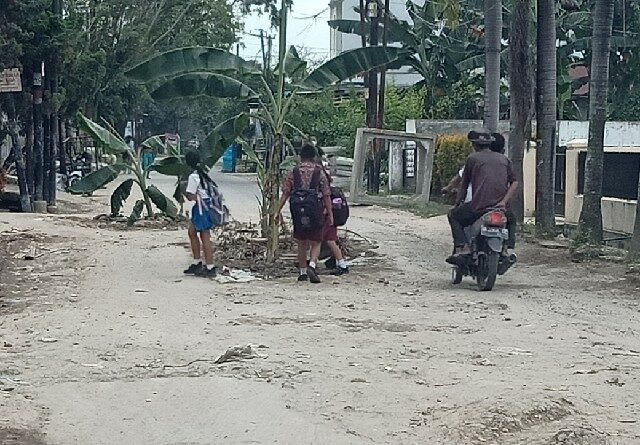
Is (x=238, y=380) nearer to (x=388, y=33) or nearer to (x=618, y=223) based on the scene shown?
(x=618, y=223)

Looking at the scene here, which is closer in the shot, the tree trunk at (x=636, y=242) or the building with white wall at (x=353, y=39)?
the tree trunk at (x=636, y=242)

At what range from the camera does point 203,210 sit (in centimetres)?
1448

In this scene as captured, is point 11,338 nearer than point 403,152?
Yes

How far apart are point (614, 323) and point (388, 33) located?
24.4 meters

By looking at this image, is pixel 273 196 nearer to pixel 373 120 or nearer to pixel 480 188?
pixel 480 188

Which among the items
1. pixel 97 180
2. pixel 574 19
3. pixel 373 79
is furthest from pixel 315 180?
pixel 574 19

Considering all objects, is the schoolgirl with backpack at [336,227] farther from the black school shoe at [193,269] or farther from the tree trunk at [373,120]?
the tree trunk at [373,120]

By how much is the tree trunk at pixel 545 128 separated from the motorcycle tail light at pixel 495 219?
259 inches

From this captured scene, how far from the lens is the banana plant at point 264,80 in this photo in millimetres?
15961

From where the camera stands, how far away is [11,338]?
34.0 feet

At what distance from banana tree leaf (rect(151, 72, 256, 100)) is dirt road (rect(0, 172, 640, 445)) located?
8.99 ft

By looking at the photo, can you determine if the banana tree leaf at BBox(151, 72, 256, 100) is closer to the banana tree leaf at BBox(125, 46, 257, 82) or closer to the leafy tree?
the banana tree leaf at BBox(125, 46, 257, 82)

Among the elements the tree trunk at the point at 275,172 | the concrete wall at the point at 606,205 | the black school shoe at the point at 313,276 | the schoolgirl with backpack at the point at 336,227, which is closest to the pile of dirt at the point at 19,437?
the black school shoe at the point at 313,276

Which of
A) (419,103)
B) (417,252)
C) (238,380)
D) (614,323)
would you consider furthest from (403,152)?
(238,380)
